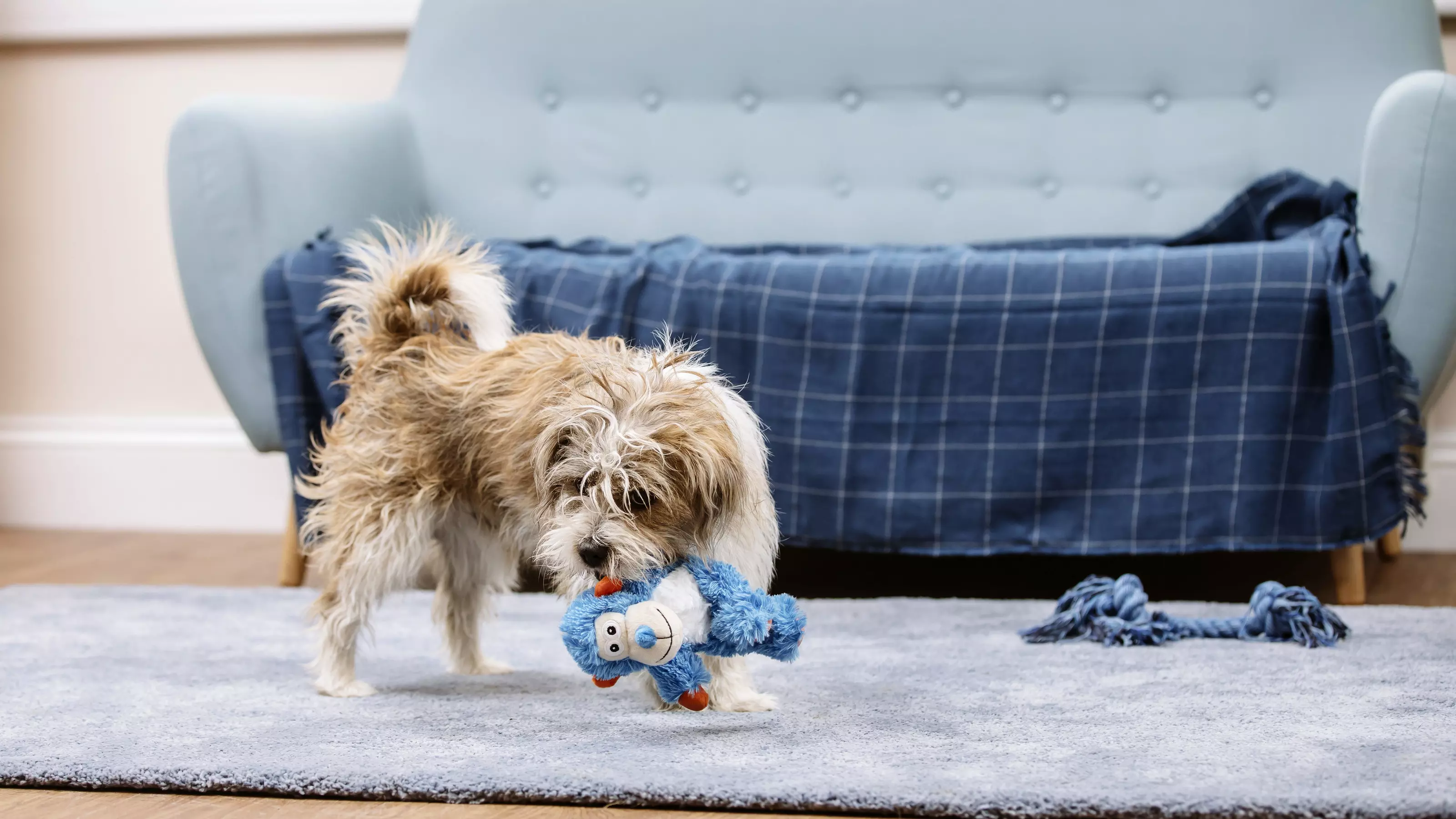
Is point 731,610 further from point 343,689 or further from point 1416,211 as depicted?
point 1416,211

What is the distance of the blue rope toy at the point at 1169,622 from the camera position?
1824 millimetres

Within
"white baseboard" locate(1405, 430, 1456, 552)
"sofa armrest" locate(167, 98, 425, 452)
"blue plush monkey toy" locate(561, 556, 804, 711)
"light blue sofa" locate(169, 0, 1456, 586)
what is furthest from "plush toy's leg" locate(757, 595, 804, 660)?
"white baseboard" locate(1405, 430, 1456, 552)

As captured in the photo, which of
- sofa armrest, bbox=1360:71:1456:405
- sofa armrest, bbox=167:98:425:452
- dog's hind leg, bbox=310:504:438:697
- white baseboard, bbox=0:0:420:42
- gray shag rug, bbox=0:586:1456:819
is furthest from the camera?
white baseboard, bbox=0:0:420:42

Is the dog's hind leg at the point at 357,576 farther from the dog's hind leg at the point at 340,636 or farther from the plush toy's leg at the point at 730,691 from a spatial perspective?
the plush toy's leg at the point at 730,691

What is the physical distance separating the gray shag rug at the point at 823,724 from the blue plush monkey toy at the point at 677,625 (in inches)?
2.8

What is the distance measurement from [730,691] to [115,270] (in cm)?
245

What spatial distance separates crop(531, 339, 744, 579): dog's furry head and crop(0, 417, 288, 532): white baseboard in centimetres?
207

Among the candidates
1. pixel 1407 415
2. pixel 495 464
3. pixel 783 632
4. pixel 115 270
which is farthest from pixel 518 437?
pixel 115 270

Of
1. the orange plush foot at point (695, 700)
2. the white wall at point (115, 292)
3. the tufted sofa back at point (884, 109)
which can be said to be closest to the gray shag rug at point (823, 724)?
the orange plush foot at point (695, 700)

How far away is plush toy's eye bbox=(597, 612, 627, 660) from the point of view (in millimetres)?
1313

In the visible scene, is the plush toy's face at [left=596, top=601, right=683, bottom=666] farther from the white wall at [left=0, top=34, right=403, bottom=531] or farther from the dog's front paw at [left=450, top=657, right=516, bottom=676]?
the white wall at [left=0, top=34, right=403, bottom=531]

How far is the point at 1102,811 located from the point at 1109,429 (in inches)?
42.4

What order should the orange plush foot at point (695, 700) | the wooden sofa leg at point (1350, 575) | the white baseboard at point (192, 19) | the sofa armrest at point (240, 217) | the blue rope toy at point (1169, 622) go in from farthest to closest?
the white baseboard at point (192, 19), the sofa armrest at point (240, 217), the wooden sofa leg at point (1350, 575), the blue rope toy at point (1169, 622), the orange plush foot at point (695, 700)

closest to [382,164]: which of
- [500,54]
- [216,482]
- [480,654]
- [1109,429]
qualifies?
[500,54]
